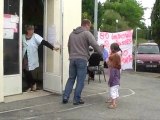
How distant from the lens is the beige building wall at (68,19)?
1251 cm

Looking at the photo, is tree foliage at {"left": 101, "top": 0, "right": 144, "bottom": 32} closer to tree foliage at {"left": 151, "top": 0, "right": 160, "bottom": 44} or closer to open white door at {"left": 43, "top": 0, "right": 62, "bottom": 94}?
tree foliage at {"left": 151, "top": 0, "right": 160, "bottom": 44}

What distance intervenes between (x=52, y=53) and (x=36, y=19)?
1.58 metres

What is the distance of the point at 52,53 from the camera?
12203 mm

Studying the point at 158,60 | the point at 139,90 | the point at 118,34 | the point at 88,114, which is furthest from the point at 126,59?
the point at 88,114

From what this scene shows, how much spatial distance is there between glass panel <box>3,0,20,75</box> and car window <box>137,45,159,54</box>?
13.8m

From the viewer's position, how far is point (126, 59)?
65.4ft

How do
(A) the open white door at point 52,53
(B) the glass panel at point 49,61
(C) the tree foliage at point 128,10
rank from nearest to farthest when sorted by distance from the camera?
(A) the open white door at point 52,53
(B) the glass panel at point 49,61
(C) the tree foliage at point 128,10

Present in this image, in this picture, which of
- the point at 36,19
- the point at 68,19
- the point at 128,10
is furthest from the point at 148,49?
the point at 128,10

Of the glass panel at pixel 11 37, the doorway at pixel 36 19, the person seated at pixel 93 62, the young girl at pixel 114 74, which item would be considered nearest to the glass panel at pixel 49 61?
the doorway at pixel 36 19

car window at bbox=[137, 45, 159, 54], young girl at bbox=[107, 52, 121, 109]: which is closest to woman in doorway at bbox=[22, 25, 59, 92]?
young girl at bbox=[107, 52, 121, 109]

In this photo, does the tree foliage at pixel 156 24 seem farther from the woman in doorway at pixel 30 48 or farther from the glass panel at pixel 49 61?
the woman in doorway at pixel 30 48

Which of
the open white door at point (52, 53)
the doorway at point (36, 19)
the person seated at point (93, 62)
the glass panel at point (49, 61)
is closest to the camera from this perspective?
the open white door at point (52, 53)

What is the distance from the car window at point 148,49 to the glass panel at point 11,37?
13.8 metres

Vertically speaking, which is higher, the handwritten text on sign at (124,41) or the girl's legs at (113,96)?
the handwritten text on sign at (124,41)
